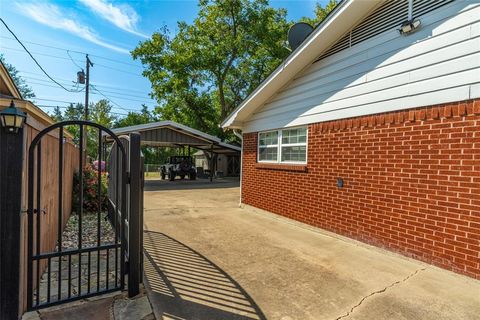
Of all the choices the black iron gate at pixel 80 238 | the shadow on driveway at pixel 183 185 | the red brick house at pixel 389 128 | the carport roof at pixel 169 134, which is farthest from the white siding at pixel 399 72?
the carport roof at pixel 169 134

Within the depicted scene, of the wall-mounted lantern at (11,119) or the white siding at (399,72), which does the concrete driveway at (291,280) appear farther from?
the white siding at (399,72)

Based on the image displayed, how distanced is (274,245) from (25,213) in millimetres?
3700

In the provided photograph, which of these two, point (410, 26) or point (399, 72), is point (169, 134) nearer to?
point (399, 72)

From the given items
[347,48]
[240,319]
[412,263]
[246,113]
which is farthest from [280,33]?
[240,319]

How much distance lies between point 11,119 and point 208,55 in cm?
2148

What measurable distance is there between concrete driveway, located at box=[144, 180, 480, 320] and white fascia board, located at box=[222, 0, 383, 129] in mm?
3686

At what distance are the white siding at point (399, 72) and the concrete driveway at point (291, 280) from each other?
2.42m

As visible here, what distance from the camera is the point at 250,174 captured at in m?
8.55

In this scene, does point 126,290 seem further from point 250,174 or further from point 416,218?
point 250,174

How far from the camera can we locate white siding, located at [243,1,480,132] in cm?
359

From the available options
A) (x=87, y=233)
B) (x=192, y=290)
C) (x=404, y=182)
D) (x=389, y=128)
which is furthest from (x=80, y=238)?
(x=389, y=128)

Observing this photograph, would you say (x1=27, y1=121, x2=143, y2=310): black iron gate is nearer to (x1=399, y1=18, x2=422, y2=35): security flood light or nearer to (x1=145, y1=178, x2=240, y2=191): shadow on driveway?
(x1=399, y1=18, x2=422, y2=35): security flood light


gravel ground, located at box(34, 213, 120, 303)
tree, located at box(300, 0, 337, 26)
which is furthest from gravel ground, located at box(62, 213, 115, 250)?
tree, located at box(300, 0, 337, 26)

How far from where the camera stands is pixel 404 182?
430 cm
